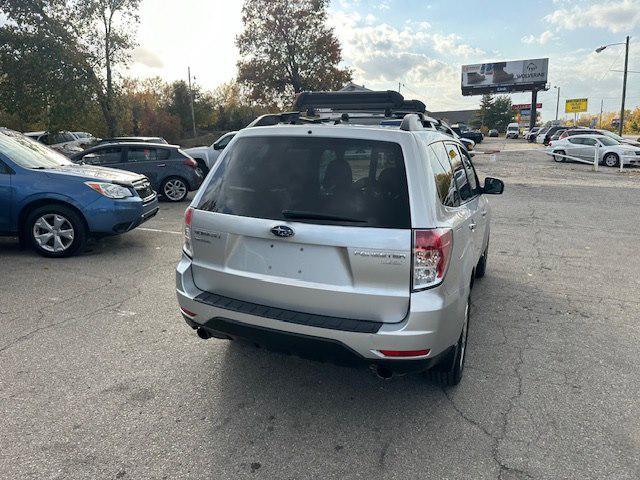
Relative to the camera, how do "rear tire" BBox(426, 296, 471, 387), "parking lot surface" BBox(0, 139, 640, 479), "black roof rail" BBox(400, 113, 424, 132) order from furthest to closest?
"rear tire" BBox(426, 296, 471, 387)
"black roof rail" BBox(400, 113, 424, 132)
"parking lot surface" BBox(0, 139, 640, 479)

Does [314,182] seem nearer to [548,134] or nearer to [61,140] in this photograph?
[61,140]

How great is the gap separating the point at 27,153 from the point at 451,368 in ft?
20.6

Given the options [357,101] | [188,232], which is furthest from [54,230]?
[357,101]

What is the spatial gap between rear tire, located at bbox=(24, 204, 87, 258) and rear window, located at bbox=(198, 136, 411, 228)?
12.9ft

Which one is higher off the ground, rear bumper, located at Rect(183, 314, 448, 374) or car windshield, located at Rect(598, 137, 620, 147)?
car windshield, located at Rect(598, 137, 620, 147)

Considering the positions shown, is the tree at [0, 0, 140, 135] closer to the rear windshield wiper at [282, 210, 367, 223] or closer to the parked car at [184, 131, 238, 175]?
the parked car at [184, 131, 238, 175]

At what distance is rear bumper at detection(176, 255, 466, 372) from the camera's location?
8.40 ft

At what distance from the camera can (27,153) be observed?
656 centimetres

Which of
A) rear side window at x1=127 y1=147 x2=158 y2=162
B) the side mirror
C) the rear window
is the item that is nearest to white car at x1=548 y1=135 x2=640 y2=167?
rear side window at x1=127 y1=147 x2=158 y2=162

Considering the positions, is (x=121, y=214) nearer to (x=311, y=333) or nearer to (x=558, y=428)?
(x=311, y=333)

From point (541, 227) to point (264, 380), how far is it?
7302 mm

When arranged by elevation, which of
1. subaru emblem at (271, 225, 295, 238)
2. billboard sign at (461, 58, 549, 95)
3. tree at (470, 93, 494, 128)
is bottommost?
subaru emblem at (271, 225, 295, 238)

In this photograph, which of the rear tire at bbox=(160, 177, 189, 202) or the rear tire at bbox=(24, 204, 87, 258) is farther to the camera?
the rear tire at bbox=(160, 177, 189, 202)

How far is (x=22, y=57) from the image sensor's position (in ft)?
74.9
